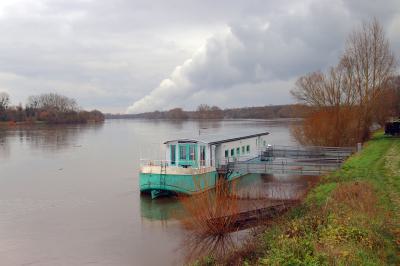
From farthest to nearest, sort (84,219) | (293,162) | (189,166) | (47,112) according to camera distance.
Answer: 1. (47,112)
2. (293,162)
3. (189,166)
4. (84,219)

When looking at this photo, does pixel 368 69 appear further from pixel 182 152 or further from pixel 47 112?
pixel 47 112

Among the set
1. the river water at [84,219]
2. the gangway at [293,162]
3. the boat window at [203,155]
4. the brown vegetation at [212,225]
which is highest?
the boat window at [203,155]

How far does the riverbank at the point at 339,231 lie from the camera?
916 cm

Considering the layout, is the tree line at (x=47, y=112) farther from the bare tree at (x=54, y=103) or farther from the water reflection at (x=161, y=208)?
the water reflection at (x=161, y=208)

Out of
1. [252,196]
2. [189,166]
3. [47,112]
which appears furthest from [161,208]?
[47,112]

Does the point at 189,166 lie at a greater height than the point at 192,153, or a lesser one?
lesser

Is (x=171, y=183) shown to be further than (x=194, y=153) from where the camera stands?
No

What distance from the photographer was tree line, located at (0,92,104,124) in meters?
117


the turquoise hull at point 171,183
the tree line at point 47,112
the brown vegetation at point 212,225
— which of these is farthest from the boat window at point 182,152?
the tree line at point 47,112

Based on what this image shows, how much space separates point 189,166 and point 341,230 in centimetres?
1519

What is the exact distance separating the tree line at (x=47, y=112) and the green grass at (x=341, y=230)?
374ft

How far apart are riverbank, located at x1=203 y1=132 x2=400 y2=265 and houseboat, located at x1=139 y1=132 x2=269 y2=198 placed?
718 cm

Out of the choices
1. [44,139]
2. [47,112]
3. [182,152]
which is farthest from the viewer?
[47,112]

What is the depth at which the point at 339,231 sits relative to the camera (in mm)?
10602
